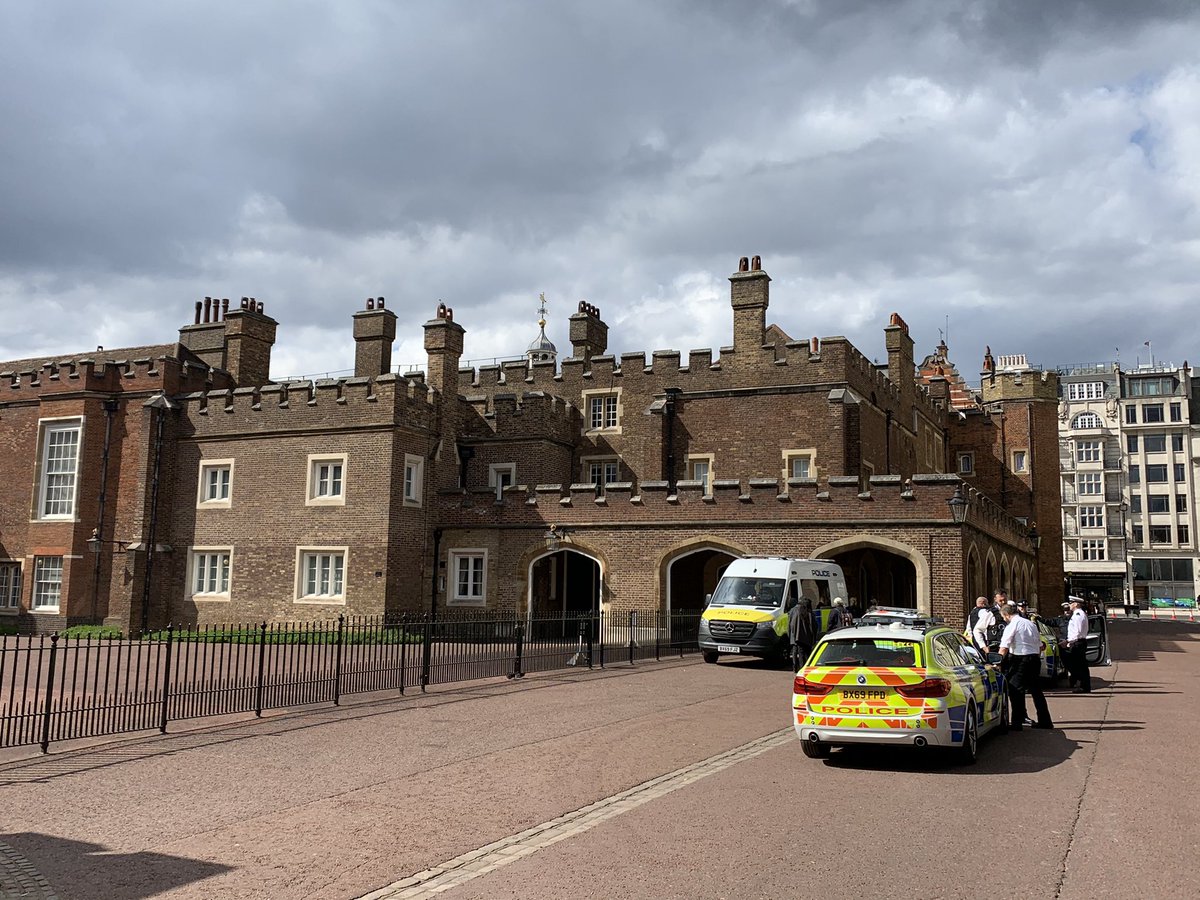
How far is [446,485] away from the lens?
3008cm

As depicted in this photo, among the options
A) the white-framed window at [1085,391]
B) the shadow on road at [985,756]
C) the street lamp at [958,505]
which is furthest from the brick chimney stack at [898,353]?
the white-framed window at [1085,391]

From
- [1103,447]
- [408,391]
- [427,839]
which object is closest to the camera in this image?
[427,839]

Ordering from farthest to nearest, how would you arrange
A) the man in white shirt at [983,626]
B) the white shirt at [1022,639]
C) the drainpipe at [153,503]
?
the drainpipe at [153,503] → the man in white shirt at [983,626] → the white shirt at [1022,639]

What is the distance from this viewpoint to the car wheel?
32.8ft

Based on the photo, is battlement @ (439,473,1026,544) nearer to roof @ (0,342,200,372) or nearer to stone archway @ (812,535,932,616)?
stone archway @ (812,535,932,616)

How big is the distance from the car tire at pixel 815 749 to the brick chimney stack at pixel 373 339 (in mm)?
23289

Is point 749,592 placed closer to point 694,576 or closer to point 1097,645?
point 1097,645

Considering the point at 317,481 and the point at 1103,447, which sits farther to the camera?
the point at 1103,447

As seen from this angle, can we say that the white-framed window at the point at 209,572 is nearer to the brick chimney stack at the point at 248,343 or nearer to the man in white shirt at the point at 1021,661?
the brick chimney stack at the point at 248,343

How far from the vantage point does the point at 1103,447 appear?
8156 centimetres

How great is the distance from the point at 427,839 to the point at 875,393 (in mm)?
28376

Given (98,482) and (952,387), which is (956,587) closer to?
(98,482)

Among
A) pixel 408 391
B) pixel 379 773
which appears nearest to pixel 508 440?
pixel 408 391

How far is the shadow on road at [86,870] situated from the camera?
6.10 m
